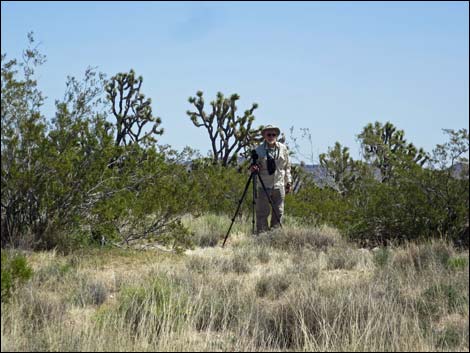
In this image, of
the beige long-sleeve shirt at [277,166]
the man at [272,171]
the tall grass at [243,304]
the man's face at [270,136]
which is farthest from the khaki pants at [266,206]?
the tall grass at [243,304]

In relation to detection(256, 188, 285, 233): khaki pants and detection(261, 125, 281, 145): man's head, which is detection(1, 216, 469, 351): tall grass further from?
detection(261, 125, 281, 145): man's head

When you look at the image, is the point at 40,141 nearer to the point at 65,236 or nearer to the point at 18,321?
the point at 65,236

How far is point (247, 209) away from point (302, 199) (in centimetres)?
127

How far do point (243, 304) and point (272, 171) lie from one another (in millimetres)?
5816

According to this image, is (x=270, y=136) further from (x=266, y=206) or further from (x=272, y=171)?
(x=266, y=206)

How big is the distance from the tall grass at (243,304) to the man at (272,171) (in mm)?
3069

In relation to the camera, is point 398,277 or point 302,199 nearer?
point 398,277

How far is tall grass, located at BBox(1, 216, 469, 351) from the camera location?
5117 mm

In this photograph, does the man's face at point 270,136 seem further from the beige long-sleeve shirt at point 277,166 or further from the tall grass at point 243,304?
the tall grass at point 243,304

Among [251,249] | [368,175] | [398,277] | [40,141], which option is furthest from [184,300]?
[368,175]

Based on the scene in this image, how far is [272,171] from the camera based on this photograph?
12.1 meters

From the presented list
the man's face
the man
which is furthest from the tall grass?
the man's face

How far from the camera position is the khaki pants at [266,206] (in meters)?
12.2

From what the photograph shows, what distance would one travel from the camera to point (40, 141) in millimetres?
8305
